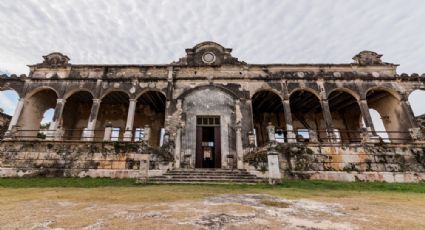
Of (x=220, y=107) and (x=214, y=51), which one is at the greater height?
(x=214, y=51)

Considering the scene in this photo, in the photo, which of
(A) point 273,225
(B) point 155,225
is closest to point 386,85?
(A) point 273,225

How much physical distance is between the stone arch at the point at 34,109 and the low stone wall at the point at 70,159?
3791 millimetres

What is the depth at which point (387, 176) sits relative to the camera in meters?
9.98

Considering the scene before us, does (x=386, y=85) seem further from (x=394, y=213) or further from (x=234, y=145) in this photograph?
(x=394, y=213)

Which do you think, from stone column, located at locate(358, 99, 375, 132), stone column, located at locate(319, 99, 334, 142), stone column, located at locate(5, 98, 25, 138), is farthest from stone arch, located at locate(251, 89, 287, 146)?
stone column, located at locate(5, 98, 25, 138)

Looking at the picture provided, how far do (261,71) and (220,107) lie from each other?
4.03 meters

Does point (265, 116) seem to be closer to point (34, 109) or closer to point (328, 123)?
point (328, 123)

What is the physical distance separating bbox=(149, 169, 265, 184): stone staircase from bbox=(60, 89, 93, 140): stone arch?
1114 cm

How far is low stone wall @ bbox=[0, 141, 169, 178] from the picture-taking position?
33.8ft

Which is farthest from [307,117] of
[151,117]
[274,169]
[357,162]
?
[151,117]

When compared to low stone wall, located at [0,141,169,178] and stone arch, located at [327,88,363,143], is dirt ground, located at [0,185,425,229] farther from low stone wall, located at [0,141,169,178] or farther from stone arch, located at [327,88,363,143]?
stone arch, located at [327,88,363,143]

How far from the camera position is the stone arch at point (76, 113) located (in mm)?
17105

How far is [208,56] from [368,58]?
11.4m

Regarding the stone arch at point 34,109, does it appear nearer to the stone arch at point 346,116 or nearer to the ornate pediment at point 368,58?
the stone arch at point 346,116
